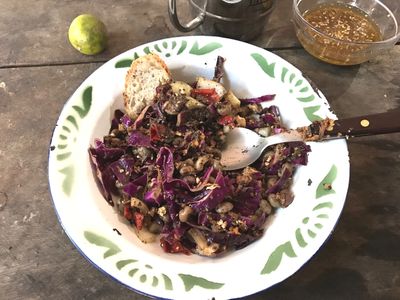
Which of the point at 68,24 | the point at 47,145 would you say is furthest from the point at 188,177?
the point at 68,24

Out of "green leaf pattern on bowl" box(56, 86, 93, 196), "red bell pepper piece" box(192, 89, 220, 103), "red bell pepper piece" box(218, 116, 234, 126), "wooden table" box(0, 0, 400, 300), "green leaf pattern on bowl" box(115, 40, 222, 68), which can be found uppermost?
"green leaf pattern on bowl" box(115, 40, 222, 68)

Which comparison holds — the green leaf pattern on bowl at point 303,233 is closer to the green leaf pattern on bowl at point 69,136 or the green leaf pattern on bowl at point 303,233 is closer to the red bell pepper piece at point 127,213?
the red bell pepper piece at point 127,213

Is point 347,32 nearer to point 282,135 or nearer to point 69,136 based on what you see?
point 282,135

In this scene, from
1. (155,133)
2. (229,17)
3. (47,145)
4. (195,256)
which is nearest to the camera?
(195,256)

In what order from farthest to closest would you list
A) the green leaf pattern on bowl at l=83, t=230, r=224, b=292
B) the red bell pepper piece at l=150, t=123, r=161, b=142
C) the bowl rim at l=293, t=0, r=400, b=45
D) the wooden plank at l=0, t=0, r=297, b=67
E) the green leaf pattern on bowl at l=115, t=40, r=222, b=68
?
the wooden plank at l=0, t=0, r=297, b=67 → the bowl rim at l=293, t=0, r=400, b=45 → the green leaf pattern on bowl at l=115, t=40, r=222, b=68 → the red bell pepper piece at l=150, t=123, r=161, b=142 → the green leaf pattern on bowl at l=83, t=230, r=224, b=292

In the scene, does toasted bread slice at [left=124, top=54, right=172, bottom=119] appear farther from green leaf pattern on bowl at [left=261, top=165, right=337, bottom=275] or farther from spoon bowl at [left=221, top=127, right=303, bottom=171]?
green leaf pattern on bowl at [left=261, top=165, right=337, bottom=275]

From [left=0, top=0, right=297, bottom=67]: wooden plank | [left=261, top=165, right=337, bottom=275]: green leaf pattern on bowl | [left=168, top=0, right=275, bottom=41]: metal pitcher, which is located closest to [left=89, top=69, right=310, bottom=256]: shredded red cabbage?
[left=261, top=165, right=337, bottom=275]: green leaf pattern on bowl

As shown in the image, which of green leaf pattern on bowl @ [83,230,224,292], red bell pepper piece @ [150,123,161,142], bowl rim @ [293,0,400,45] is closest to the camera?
green leaf pattern on bowl @ [83,230,224,292]

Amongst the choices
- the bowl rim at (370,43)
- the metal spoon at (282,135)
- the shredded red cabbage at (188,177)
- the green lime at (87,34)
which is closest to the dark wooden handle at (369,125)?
the metal spoon at (282,135)
